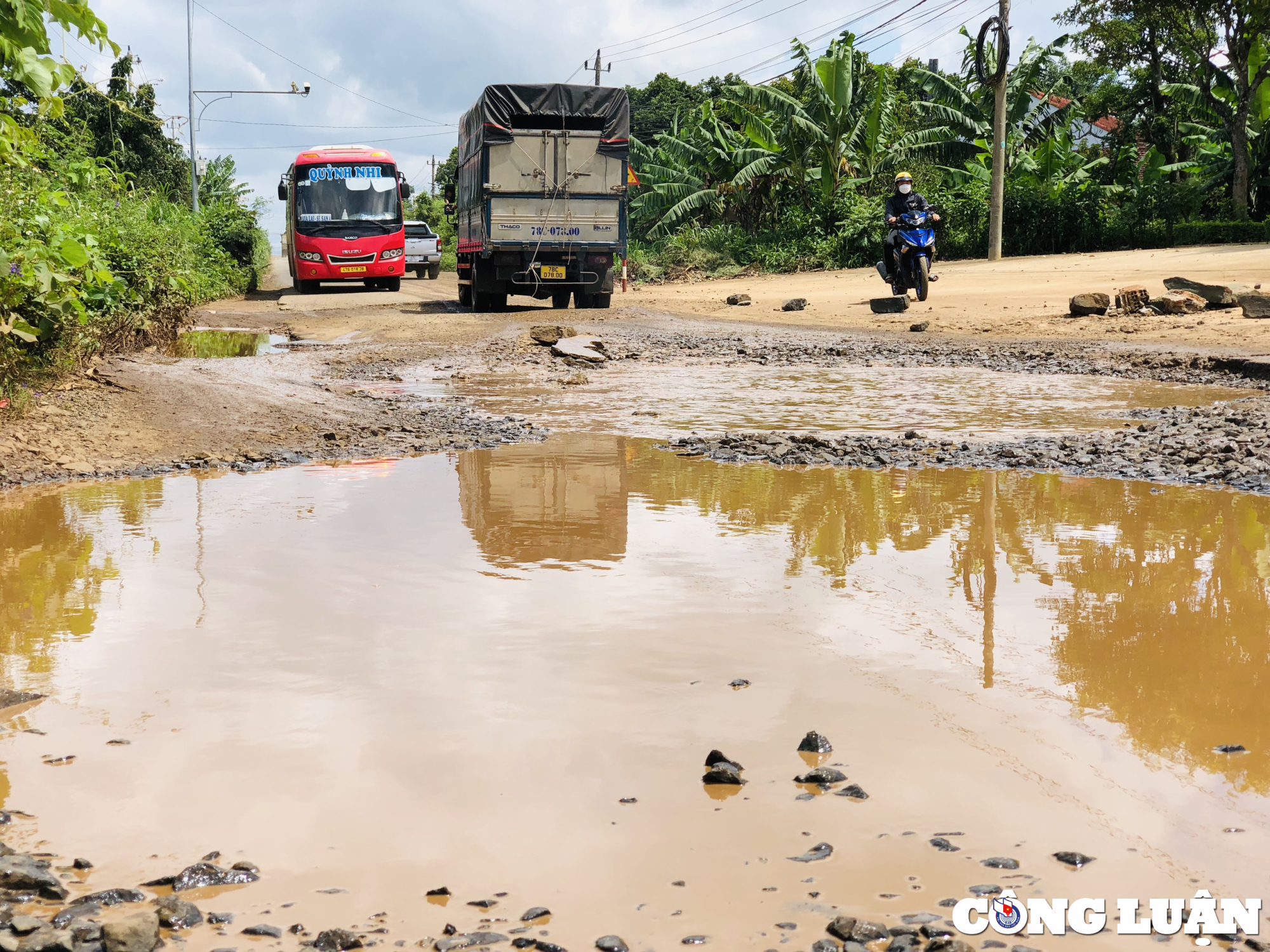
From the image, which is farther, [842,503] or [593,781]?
[842,503]

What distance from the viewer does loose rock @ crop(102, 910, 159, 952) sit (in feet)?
7.09

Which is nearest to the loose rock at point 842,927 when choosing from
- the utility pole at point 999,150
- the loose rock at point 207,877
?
the loose rock at point 207,877

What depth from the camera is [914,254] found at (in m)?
19.0

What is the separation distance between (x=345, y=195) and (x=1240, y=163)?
67.4 ft

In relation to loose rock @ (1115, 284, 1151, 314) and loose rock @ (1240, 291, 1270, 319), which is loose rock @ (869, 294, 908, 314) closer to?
loose rock @ (1115, 284, 1151, 314)

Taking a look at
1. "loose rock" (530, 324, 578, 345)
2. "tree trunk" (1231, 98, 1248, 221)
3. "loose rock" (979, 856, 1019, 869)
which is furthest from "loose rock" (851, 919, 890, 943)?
"tree trunk" (1231, 98, 1248, 221)

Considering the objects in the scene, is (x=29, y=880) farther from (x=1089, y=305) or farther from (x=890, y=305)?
(x=890, y=305)

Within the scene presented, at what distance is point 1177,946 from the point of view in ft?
7.40

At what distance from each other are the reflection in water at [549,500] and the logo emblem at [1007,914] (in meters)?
3.02

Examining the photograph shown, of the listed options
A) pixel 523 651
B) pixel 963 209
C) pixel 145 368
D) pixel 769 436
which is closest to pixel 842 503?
pixel 769 436

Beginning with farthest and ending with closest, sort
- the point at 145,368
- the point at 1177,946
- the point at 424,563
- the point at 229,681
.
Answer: the point at 145,368, the point at 424,563, the point at 229,681, the point at 1177,946

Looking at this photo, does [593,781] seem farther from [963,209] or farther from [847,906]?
[963,209]

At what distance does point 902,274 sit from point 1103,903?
17953 mm

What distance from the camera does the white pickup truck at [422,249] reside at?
35469mm
